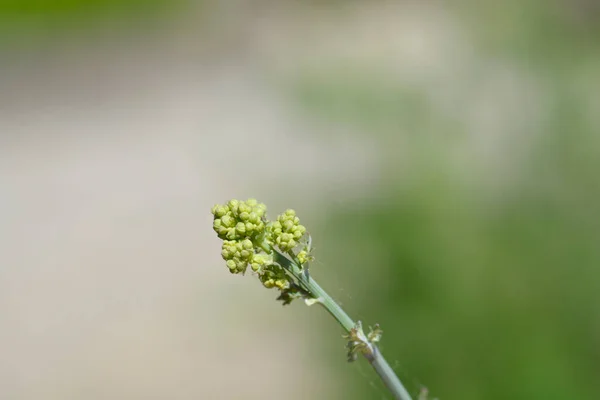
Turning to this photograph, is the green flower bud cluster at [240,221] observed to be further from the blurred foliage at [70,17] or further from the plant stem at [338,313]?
the blurred foliage at [70,17]

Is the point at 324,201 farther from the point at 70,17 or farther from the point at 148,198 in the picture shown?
the point at 70,17

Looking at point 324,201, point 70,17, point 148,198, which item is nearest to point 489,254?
point 324,201

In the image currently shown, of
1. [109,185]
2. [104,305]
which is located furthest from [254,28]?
[104,305]

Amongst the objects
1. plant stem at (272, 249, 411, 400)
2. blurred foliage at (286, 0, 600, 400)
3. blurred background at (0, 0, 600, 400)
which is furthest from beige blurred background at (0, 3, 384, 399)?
plant stem at (272, 249, 411, 400)

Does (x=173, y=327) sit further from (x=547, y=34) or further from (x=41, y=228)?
(x=547, y=34)

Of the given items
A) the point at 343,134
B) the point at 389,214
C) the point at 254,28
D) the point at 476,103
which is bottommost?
the point at 389,214

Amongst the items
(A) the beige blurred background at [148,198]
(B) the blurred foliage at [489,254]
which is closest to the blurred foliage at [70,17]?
(A) the beige blurred background at [148,198]

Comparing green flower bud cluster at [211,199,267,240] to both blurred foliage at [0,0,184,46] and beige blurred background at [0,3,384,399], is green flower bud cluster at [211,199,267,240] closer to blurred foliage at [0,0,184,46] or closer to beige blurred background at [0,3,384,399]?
beige blurred background at [0,3,384,399]
